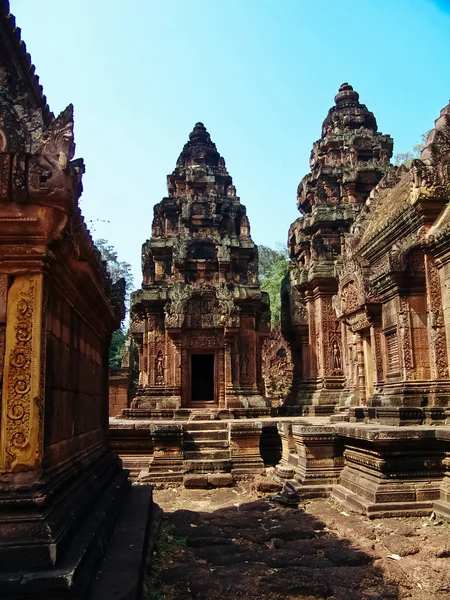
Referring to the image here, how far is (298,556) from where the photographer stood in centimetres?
464

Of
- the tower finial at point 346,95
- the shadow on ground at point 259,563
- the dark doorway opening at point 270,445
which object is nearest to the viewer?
the shadow on ground at point 259,563

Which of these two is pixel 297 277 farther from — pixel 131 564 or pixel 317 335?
pixel 131 564

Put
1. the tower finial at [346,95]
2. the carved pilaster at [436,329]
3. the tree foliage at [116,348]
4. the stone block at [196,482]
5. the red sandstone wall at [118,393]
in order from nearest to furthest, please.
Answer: the carved pilaster at [436,329] < the stone block at [196,482] < the tower finial at [346,95] < the red sandstone wall at [118,393] < the tree foliage at [116,348]

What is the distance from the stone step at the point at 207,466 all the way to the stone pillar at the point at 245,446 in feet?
0.67

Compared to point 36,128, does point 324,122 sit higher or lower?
higher

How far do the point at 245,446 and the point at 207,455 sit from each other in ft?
2.65

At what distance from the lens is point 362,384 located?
1034 centimetres

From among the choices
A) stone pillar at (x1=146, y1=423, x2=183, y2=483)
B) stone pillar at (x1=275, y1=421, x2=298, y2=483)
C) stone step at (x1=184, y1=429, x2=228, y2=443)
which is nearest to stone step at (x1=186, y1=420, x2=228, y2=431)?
stone step at (x1=184, y1=429, x2=228, y2=443)

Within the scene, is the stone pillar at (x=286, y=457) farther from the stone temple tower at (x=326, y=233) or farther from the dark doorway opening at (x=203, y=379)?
the dark doorway opening at (x=203, y=379)

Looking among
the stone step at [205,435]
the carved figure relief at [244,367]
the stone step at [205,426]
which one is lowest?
the stone step at [205,435]

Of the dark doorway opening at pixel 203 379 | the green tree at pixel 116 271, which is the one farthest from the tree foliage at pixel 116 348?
the dark doorway opening at pixel 203 379

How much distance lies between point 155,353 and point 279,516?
11744 mm

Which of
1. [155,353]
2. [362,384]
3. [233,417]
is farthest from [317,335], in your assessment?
[362,384]

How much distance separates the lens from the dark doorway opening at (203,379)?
1941cm
